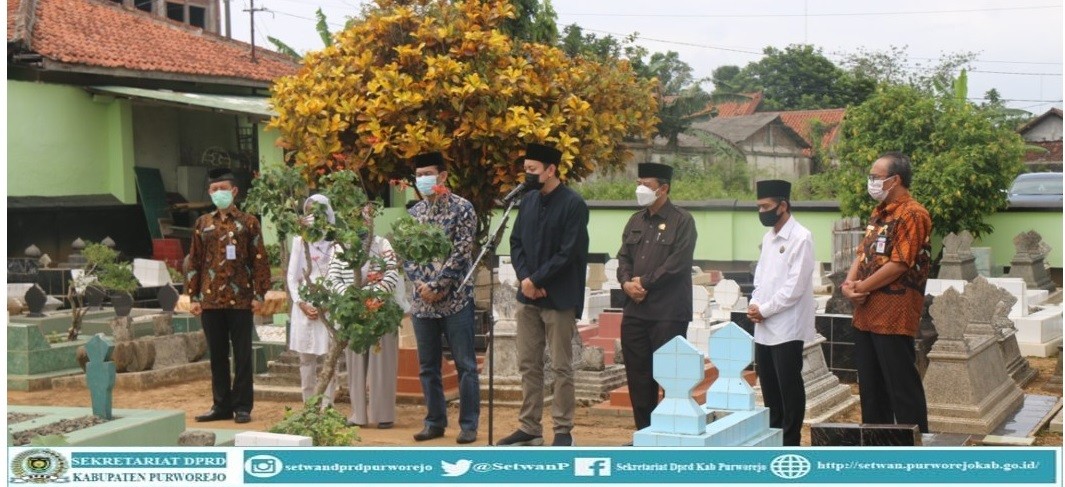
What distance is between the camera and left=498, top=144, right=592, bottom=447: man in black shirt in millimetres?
6973

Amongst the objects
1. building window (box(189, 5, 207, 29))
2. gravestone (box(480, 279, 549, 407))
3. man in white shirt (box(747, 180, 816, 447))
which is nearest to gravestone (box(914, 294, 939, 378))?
man in white shirt (box(747, 180, 816, 447))

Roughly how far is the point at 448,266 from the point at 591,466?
6.13ft

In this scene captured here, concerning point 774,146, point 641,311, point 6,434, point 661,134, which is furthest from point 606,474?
point 774,146

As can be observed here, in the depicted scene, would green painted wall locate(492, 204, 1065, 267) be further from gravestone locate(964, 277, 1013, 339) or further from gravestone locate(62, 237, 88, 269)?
gravestone locate(62, 237, 88, 269)

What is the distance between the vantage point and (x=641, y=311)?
23.4 feet

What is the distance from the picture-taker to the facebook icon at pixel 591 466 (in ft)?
19.2

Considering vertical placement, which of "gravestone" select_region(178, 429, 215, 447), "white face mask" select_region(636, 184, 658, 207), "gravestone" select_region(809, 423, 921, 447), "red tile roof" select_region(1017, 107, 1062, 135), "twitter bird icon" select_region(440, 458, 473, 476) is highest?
"red tile roof" select_region(1017, 107, 1062, 135)

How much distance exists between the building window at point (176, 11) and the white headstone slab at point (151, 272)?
4.83m

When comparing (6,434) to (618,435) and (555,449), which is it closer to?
(555,449)

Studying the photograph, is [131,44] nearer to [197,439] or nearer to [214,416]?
[214,416]

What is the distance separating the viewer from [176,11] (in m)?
17.4

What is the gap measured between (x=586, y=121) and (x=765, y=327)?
7.88ft

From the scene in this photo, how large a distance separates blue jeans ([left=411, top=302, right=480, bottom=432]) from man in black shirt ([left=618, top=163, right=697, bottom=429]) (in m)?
0.86

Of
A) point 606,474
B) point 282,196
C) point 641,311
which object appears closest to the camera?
point 606,474
